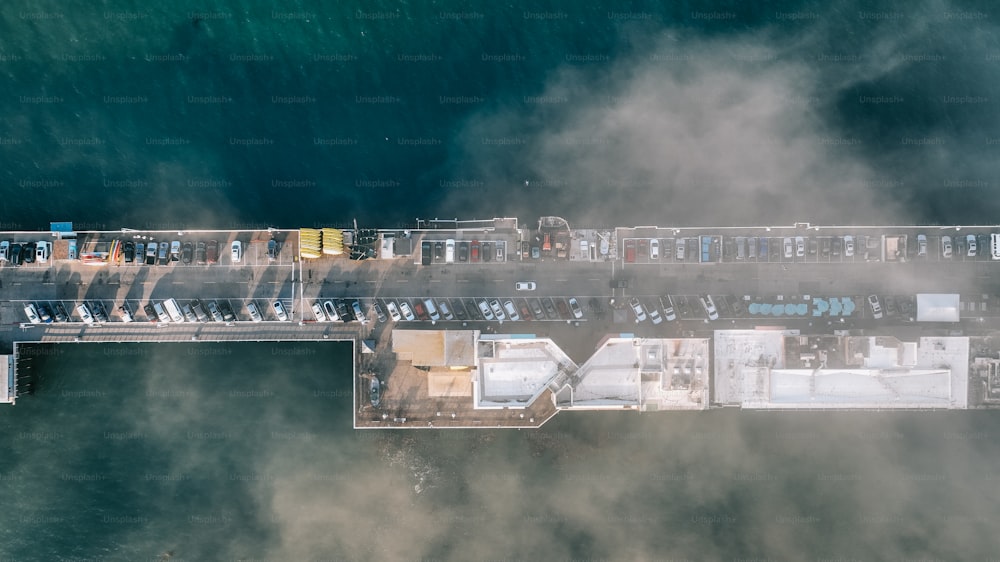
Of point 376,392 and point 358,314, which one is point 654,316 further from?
point 358,314

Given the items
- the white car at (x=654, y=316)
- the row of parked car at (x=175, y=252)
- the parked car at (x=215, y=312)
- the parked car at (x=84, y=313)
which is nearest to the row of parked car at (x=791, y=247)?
the white car at (x=654, y=316)

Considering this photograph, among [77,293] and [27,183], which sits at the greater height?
[27,183]

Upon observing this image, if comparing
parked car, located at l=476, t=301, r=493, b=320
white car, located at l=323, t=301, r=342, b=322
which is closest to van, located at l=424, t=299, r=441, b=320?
parked car, located at l=476, t=301, r=493, b=320

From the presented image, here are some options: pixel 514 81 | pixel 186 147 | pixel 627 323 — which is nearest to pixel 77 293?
pixel 186 147

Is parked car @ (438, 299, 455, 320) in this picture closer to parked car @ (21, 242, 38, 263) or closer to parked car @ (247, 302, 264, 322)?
parked car @ (247, 302, 264, 322)

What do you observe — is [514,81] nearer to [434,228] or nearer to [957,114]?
[434,228]

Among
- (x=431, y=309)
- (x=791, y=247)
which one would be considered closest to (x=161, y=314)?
(x=431, y=309)
